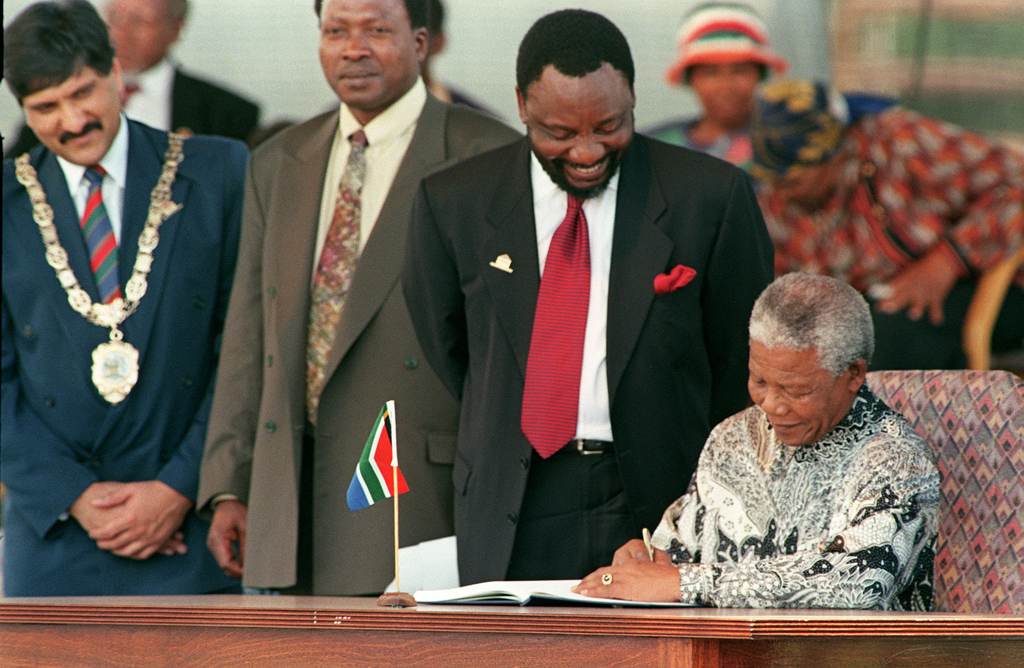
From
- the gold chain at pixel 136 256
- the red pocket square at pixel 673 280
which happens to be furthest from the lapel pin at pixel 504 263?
the gold chain at pixel 136 256

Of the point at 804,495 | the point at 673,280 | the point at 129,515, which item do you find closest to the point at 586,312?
the point at 673,280

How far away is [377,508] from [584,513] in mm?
558

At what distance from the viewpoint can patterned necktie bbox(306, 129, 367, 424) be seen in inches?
127

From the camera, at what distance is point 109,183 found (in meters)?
3.44

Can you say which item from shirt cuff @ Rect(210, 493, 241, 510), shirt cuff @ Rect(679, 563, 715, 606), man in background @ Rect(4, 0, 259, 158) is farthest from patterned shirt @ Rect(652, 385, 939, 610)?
man in background @ Rect(4, 0, 259, 158)

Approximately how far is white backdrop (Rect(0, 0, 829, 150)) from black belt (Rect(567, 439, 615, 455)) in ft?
9.18

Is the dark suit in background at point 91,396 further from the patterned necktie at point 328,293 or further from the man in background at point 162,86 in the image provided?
the man in background at point 162,86

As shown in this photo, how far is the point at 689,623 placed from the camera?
188cm

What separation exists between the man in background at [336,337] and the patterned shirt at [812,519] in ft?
2.45

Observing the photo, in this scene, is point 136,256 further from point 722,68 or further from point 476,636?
point 722,68

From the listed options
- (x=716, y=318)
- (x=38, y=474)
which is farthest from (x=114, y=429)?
(x=716, y=318)

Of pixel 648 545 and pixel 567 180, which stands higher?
pixel 567 180

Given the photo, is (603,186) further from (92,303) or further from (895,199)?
(895,199)

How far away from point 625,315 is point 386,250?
644 millimetres
